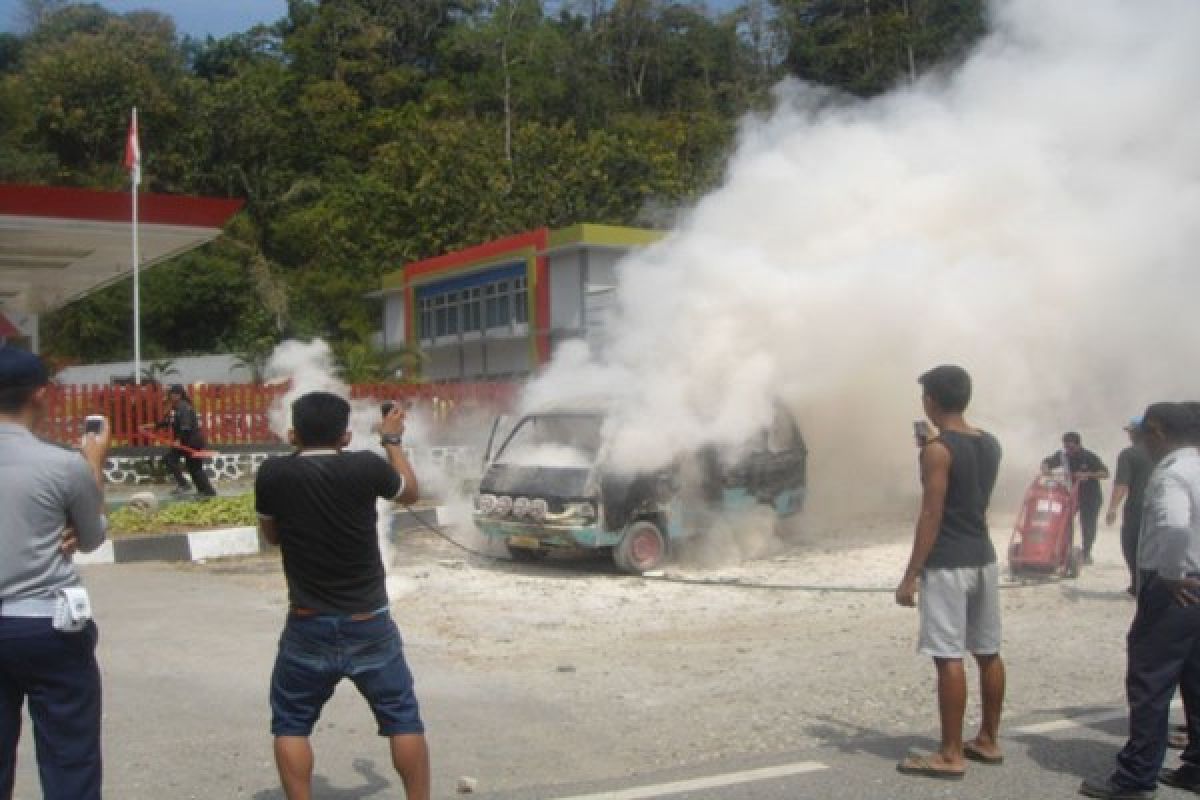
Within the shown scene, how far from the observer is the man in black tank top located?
5.08m

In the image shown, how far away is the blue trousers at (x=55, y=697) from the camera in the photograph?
11.5 feet

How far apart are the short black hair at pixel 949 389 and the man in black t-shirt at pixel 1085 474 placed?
6.16 m

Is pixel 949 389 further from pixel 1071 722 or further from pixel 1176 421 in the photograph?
pixel 1071 722

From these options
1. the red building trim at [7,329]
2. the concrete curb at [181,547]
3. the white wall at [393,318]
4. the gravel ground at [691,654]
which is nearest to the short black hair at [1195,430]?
the gravel ground at [691,654]

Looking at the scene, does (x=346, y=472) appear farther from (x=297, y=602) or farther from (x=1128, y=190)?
(x=1128, y=190)

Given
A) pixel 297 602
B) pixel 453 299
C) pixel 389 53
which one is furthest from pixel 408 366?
pixel 389 53

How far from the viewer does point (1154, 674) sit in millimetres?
4812

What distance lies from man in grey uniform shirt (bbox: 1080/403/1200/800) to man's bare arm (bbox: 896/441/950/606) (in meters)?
0.83

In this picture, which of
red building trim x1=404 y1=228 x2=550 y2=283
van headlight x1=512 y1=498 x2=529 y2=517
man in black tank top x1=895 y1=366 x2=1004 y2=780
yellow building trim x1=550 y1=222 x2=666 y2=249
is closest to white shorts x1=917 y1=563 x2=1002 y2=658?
man in black tank top x1=895 y1=366 x2=1004 y2=780

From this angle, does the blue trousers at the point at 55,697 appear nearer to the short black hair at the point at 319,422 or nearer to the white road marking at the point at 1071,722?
the short black hair at the point at 319,422

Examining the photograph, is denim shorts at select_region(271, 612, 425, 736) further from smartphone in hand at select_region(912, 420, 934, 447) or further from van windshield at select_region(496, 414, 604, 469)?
van windshield at select_region(496, 414, 604, 469)

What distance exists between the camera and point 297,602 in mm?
4207

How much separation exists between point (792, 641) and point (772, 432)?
4248 mm

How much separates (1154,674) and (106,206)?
1790 cm
